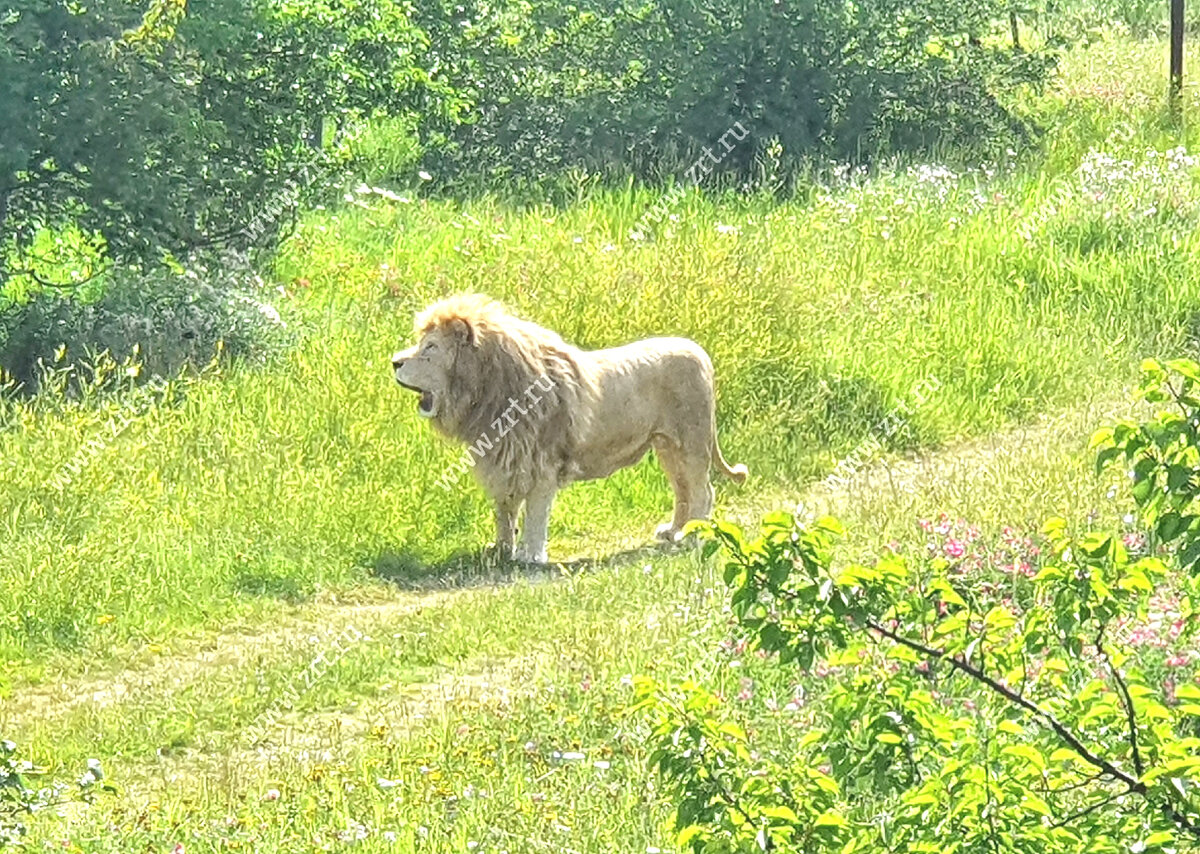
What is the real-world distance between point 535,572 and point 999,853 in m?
6.56

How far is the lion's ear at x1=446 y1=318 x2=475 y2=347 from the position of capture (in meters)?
10.1

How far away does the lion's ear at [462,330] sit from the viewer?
33.0ft

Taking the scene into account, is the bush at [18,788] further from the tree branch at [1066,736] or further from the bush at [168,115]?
the bush at [168,115]

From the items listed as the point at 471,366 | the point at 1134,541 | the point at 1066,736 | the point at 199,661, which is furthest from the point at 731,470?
the point at 1066,736

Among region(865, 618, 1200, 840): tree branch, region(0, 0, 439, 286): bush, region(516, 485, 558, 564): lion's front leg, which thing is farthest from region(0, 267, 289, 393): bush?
region(865, 618, 1200, 840): tree branch

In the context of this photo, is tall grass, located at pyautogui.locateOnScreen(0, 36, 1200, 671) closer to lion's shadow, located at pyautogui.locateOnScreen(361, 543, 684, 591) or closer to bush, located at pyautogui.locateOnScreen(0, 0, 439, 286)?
lion's shadow, located at pyautogui.locateOnScreen(361, 543, 684, 591)

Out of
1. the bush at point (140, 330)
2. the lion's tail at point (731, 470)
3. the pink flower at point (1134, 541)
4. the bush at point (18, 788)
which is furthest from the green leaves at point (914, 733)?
the bush at point (140, 330)

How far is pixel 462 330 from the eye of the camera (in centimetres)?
1008

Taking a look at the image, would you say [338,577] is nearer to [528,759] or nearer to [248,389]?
[248,389]

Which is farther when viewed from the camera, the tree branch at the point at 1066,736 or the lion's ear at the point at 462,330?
the lion's ear at the point at 462,330

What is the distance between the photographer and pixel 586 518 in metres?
11.2

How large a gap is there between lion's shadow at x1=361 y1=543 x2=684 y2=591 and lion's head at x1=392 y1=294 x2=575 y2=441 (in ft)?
2.23

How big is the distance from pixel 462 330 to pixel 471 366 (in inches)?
7.4

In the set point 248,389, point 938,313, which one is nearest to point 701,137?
point 938,313
